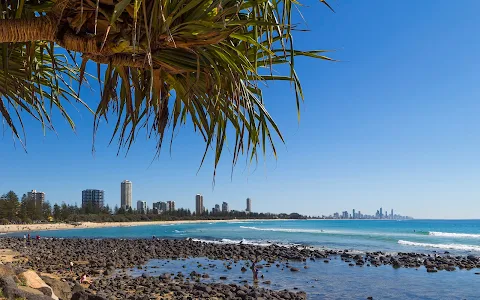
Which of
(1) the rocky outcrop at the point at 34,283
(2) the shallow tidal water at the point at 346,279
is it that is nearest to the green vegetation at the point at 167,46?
(1) the rocky outcrop at the point at 34,283

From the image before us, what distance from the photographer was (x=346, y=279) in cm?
1742

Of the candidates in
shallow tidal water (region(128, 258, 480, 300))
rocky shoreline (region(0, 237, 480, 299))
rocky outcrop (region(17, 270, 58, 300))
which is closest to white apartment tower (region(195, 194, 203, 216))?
rocky shoreline (region(0, 237, 480, 299))

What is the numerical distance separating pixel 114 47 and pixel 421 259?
2597 cm

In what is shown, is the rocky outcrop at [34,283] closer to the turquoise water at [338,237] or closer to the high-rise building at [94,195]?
the turquoise water at [338,237]

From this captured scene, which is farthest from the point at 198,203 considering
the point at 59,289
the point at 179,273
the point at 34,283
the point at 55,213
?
the point at 34,283

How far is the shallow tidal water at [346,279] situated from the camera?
584 inches

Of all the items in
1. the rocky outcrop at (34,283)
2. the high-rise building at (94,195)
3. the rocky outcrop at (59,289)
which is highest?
the rocky outcrop at (34,283)

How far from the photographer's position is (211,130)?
8.52ft

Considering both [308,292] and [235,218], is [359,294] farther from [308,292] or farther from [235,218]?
[235,218]

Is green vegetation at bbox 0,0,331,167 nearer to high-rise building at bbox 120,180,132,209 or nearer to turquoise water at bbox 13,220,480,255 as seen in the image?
turquoise water at bbox 13,220,480,255

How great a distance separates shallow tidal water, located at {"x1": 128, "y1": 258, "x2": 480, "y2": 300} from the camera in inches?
584

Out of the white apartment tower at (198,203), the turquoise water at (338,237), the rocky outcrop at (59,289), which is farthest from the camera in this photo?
the white apartment tower at (198,203)

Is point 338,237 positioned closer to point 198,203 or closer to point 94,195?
point 198,203

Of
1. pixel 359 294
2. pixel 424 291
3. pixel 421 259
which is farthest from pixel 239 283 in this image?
pixel 421 259
